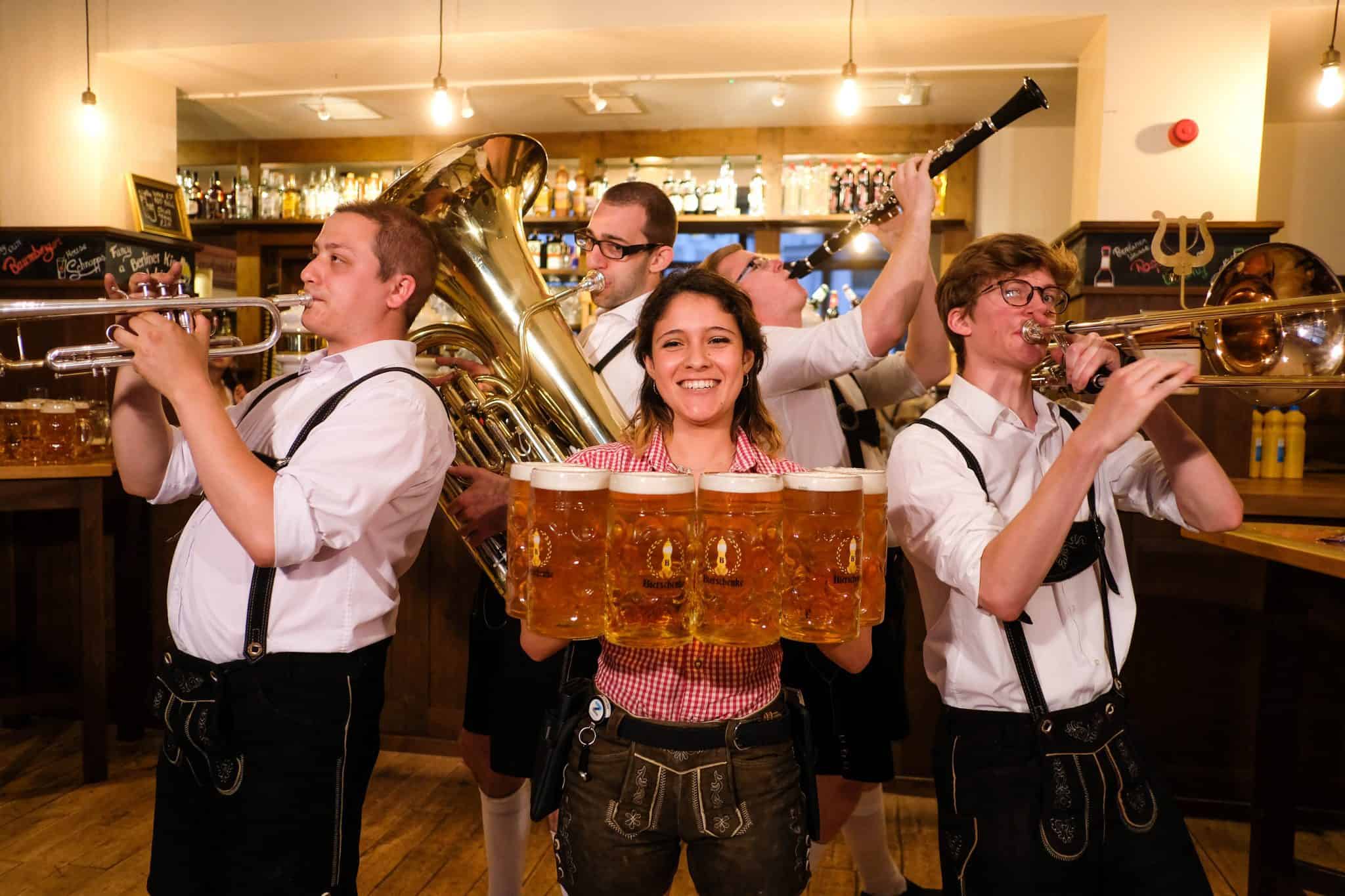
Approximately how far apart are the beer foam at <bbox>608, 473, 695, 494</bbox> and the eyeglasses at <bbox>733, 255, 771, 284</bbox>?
1448 mm

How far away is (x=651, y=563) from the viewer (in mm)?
1025

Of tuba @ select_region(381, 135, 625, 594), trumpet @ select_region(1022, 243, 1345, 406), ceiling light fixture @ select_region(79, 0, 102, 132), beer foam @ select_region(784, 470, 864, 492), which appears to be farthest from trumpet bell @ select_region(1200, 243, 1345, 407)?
ceiling light fixture @ select_region(79, 0, 102, 132)

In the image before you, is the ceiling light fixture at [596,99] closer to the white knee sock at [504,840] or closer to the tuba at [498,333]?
the tuba at [498,333]

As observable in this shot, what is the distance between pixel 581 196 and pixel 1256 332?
4.85 metres

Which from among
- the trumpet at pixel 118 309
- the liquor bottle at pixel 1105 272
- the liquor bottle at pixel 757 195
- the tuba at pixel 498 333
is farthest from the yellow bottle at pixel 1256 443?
the trumpet at pixel 118 309

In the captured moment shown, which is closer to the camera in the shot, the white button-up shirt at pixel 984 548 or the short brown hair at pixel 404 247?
the white button-up shirt at pixel 984 548

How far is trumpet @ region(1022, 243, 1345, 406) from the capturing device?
1.46 meters

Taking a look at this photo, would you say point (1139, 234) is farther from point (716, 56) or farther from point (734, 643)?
point (734, 643)

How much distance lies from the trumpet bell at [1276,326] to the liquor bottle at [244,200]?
621 cm

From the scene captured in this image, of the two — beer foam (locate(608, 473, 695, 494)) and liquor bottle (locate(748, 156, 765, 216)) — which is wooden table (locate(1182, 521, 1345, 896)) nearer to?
beer foam (locate(608, 473, 695, 494))

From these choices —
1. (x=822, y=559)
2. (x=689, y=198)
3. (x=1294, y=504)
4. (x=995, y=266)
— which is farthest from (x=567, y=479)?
(x=689, y=198)

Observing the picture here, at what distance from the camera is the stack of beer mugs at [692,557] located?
3.37ft

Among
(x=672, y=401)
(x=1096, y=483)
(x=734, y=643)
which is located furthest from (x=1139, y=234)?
(x=734, y=643)

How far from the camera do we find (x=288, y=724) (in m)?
1.45
